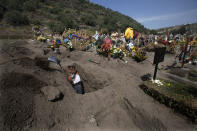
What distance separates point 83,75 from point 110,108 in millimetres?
2647

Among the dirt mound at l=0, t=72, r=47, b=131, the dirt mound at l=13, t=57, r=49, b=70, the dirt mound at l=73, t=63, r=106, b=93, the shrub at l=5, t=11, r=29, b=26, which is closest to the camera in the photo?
the dirt mound at l=0, t=72, r=47, b=131

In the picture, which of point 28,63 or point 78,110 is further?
point 28,63

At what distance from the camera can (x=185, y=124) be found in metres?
2.55

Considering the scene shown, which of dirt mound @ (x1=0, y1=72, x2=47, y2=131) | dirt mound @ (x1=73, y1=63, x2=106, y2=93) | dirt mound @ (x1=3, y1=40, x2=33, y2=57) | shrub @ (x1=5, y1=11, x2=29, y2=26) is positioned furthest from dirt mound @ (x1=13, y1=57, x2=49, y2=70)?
shrub @ (x1=5, y1=11, x2=29, y2=26)

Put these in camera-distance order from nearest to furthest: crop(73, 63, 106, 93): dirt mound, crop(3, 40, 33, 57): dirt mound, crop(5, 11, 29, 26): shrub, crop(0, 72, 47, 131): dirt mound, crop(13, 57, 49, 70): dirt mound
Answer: crop(0, 72, 47, 131): dirt mound, crop(13, 57, 49, 70): dirt mound, crop(73, 63, 106, 93): dirt mound, crop(3, 40, 33, 57): dirt mound, crop(5, 11, 29, 26): shrub

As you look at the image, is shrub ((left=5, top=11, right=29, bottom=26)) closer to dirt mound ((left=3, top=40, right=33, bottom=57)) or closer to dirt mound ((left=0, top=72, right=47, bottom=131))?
dirt mound ((left=3, top=40, right=33, bottom=57))

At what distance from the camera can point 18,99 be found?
2.31 meters

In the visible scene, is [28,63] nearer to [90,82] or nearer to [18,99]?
[18,99]

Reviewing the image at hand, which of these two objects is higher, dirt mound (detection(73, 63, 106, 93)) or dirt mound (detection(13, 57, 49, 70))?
dirt mound (detection(13, 57, 49, 70))

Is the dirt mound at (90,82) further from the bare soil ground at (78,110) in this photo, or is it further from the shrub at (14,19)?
the shrub at (14,19)

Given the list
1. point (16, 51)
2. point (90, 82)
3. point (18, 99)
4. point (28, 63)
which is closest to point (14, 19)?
point (16, 51)

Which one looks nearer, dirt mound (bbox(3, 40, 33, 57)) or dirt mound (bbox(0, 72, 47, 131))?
dirt mound (bbox(0, 72, 47, 131))

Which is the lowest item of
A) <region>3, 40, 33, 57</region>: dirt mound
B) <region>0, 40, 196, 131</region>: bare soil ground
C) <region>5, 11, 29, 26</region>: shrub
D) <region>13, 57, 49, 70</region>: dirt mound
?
<region>0, 40, 196, 131</region>: bare soil ground

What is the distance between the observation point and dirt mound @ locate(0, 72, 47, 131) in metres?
1.92
